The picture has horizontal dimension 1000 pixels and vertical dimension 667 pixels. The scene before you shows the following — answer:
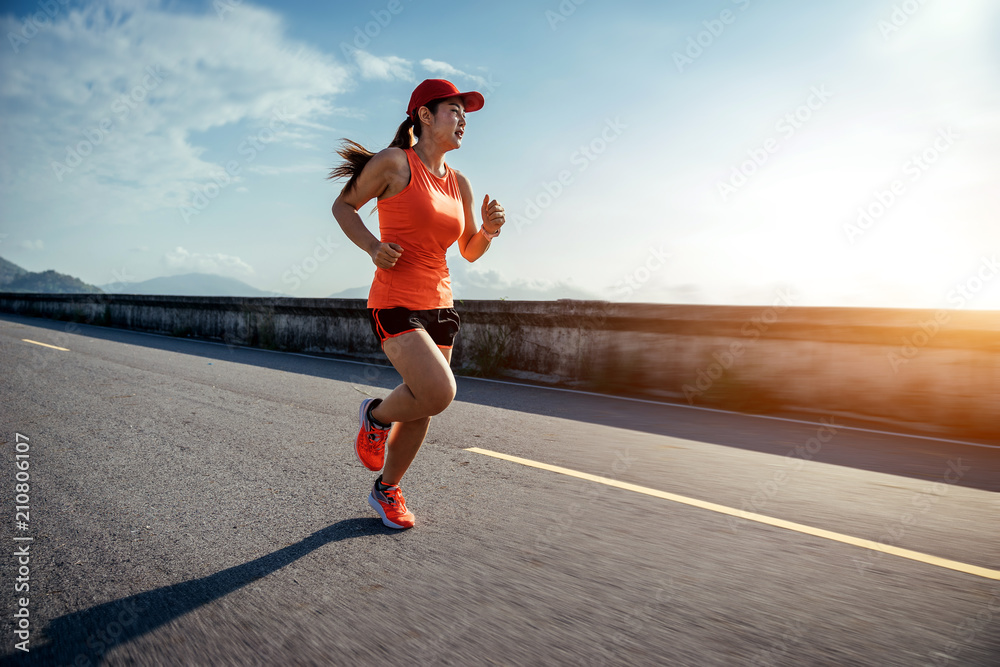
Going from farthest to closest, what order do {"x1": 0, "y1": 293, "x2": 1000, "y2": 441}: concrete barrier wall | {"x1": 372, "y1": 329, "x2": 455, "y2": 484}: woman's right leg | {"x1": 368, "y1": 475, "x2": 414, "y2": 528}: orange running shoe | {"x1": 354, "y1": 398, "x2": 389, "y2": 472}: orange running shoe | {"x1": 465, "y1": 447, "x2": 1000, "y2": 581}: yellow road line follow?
{"x1": 0, "y1": 293, "x2": 1000, "y2": 441}: concrete barrier wall, {"x1": 354, "y1": 398, "x2": 389, "y2": 472}: orange running shoe, {"x1": 368, "y1": 475, "x2": 414, "y2": 528}: orange running shoe, {"x1": 372, "y1": 329, "x2": 455, "y2": 484}: woman's right leg, {"x1": 465, "y1": 447, "x2": 1000, "y2": 581}: yellow road line

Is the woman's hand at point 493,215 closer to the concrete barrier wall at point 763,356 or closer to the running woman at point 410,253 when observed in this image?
the running woman at point 410,253

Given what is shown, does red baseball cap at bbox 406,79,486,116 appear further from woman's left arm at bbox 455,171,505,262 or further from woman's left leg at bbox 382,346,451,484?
woman's left leg at bbox 382,346,451,484

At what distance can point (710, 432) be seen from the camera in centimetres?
533

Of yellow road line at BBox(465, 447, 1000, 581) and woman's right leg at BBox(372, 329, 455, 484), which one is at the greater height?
woman's right leg at BBox(372, 329, 455, 484)

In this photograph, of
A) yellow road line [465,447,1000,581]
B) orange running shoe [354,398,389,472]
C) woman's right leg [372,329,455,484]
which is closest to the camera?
yellow road line [465,447,1000,581]

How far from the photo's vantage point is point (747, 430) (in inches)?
215

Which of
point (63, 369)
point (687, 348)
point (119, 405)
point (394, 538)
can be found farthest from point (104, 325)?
point (394, 538)

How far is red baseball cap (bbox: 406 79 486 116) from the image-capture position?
9.56ft

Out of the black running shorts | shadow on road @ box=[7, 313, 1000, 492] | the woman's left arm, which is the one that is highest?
the woman's left arm

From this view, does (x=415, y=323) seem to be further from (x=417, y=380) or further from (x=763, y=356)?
(x=763, y=356)

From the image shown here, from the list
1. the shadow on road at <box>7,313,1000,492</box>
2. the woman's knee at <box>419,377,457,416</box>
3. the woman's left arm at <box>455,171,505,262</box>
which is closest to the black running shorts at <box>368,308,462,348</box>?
the woman's knee at <box>419,377,457,416</box>

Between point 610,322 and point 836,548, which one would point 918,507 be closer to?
point 836,548

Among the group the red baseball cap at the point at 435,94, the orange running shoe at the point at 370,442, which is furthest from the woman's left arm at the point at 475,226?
the orange running shoe at the point at 370,442

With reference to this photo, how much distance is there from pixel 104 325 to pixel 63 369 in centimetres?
1418
